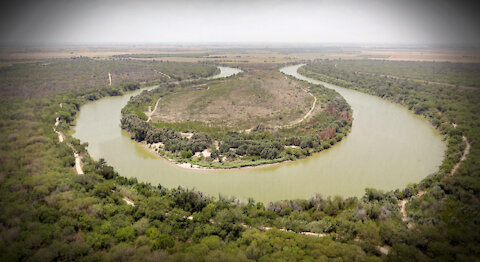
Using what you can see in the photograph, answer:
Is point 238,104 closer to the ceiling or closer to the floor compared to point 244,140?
closer to the ceiling

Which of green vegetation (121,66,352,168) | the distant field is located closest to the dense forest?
green vegetation (121,66,352,168)

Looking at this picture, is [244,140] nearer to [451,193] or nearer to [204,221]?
[204,221]

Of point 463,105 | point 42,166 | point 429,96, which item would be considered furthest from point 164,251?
point 429,96

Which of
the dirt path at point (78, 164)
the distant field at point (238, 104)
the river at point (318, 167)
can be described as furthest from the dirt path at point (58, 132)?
the distant field at point (238, 104)

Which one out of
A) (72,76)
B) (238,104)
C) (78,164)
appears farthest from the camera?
(72,76)

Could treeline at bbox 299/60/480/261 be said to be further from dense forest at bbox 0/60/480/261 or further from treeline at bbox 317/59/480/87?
treeline at bbox 317/59/480/87

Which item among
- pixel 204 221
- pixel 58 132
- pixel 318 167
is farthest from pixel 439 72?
pixel 58 132
